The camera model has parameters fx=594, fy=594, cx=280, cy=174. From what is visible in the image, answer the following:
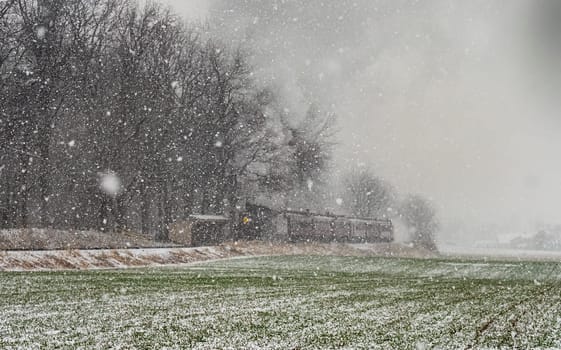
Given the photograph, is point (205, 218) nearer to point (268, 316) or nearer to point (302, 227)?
point (302, 227)

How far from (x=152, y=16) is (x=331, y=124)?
2080 centimetres

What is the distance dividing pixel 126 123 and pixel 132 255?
13470mm

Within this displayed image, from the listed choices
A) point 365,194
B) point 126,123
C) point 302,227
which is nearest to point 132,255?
point 126,123

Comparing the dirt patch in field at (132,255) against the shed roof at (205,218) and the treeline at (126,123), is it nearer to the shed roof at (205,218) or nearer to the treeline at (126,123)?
the shed roof at (205,218)

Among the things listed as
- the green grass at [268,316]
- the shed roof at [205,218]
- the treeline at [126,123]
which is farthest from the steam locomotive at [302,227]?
the green grass at [268,316]

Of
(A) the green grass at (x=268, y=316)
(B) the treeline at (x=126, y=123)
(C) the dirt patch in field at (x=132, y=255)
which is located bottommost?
(A) the green grass at (x=268, y=316)

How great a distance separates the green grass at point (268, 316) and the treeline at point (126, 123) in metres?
21.1

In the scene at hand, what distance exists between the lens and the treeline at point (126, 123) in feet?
120

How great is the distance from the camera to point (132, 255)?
31.3m

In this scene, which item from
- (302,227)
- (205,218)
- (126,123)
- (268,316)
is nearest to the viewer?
(268,316)

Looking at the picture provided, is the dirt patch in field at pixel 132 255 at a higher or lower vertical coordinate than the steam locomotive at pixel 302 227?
lower

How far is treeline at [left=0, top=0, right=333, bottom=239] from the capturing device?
3653cm

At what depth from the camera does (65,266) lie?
1038 inches

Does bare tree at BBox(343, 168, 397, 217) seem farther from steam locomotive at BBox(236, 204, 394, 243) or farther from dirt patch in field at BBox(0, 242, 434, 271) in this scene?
dirt patch in field at BBox(0, 242, 434, 271)
